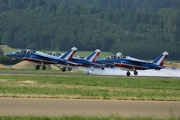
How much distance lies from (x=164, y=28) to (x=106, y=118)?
158 metres

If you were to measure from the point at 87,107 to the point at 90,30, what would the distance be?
147300 millimetres

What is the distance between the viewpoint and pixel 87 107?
23.3 m

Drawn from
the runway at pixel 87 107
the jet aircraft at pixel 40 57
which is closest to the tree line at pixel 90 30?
the jet aircraft at pixel 40 57

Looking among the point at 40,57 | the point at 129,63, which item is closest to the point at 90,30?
the point at 40,57

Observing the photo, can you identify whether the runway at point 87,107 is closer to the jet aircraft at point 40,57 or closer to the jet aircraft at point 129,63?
the jet aircraft at point 129,63

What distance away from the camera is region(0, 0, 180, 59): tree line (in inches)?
5748

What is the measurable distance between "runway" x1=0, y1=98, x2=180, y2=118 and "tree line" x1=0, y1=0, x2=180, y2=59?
344ft

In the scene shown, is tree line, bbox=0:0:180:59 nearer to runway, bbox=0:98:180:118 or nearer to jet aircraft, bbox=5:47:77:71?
jet aircraft, bbox=5:47:77:71

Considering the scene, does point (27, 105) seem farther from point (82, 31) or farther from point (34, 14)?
point (34, 14)

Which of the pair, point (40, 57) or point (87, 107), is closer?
point (87, 107)

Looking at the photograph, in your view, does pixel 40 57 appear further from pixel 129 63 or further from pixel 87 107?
pixel 87 107

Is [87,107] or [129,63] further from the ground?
[87,107]

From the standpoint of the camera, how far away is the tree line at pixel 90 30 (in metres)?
146

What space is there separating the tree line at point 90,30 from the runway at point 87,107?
104823mm
